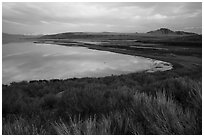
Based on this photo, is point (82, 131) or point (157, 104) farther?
point (157, 104)

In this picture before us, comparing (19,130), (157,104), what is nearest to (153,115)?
(157,104)

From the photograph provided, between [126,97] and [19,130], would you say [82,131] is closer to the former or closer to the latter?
[19,130]

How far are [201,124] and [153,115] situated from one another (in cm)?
50

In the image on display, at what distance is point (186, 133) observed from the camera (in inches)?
75.9

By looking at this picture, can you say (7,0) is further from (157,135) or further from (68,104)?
(157,135)

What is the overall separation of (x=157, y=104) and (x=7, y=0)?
2.34 meters

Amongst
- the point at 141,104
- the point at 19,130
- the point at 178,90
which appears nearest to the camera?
the point at 19,130

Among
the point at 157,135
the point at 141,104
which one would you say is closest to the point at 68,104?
the point at 141,104

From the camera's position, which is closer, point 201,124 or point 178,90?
point 201,124

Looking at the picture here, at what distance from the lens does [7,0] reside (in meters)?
2.91

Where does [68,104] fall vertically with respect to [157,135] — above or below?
below

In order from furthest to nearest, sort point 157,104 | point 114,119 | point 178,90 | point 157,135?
point 178,90, point 157,104, point 114,119, point 157,135

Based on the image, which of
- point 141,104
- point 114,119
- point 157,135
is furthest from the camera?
point 141,104

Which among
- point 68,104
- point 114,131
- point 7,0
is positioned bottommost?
point 68,104
